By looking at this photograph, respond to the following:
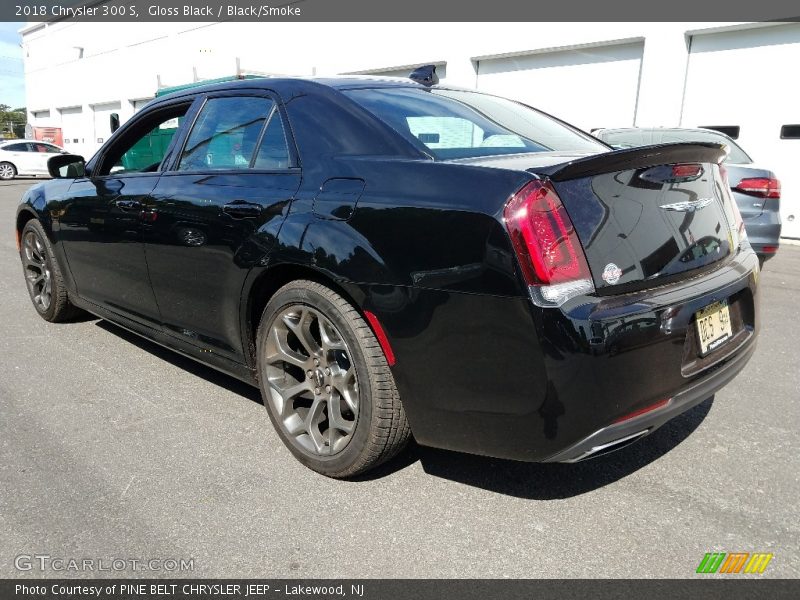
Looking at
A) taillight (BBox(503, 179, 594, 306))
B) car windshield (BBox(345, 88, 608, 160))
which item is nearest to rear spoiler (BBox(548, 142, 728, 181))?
taillight (BBox(503, 179, 594, 306))

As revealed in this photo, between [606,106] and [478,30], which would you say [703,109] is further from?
[478,30]

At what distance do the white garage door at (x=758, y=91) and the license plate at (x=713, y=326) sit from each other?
9.25m

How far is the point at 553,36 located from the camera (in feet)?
40.0

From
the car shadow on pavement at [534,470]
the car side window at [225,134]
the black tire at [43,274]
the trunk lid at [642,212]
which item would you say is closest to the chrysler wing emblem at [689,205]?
the trunk lid at [642,212]

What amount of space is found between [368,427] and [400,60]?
14.7 meters

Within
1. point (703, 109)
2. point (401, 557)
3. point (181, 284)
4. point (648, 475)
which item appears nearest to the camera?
point (401, 557)

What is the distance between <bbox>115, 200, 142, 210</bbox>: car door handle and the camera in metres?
3.37

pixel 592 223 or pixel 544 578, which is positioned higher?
pixel 592 223

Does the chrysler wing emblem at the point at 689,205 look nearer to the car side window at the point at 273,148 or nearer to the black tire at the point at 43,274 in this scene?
the car side window at the point at 273,148

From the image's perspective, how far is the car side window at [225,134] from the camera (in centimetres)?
295

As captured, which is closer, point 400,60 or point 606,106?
point 606,106

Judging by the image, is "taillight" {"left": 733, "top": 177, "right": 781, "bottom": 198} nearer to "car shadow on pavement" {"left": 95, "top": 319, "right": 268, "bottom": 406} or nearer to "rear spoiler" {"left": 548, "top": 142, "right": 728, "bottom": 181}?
"rear spoiler" {"left": 548, "top": 142, "right": 728, "bottom": 181}

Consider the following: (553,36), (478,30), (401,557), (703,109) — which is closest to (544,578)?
(401,557)

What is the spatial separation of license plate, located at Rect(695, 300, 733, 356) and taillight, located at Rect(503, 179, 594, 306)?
20.8 inches
